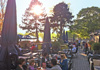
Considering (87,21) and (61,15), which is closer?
(87,21)

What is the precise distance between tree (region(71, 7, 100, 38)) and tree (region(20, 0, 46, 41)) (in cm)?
871

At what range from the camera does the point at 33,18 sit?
3594cm

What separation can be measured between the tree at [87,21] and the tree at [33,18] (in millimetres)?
8711

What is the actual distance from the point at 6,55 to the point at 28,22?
32.0 meters

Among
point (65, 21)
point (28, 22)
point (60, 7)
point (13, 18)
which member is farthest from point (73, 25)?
point (13, 18)

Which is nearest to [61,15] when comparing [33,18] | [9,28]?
[33,18]

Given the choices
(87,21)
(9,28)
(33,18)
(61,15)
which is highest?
(61,15)

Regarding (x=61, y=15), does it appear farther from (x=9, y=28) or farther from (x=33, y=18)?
(x=9, y=28)

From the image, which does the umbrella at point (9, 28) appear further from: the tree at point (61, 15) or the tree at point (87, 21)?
the tree at point (61, 15)

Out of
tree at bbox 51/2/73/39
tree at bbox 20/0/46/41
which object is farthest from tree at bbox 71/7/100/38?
tree at bbox 20/0/46/41

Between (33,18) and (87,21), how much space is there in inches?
532

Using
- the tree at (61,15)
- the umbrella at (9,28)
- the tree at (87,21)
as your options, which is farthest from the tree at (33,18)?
the umbrella at (9,28)

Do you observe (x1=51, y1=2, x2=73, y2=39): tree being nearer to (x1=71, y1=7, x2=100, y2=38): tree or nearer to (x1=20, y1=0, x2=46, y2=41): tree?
(x1=71, y1=7, x2=100, y2=38): tree

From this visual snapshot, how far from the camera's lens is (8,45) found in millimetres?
5598
